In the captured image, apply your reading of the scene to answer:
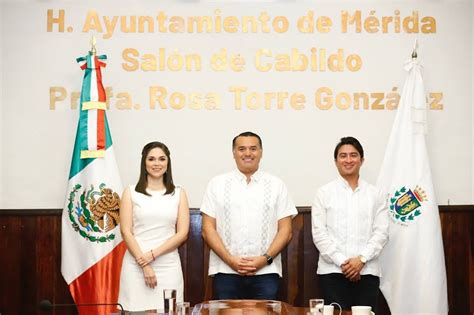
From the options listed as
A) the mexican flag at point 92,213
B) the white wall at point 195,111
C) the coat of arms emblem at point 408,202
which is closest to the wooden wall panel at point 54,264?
the white wall at point 195,111

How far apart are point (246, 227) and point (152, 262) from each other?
668 millimetres

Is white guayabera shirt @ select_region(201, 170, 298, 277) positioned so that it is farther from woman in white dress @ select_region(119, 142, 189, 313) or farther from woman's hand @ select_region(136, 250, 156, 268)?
woman's hand @ select_region(136, 250, 156, 268)

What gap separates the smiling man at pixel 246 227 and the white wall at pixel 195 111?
95cm

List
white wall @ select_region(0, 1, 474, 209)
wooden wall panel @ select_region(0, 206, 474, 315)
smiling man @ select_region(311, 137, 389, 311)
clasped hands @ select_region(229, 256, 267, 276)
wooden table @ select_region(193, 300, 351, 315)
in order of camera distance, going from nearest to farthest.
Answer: wooden table @ select_region(193, 300, 351, 315) → clasped hands @ select_region(229, 256, 267, 276) → smiling man @ select_region(311, 137, 389, 311) → wooden wall panel @ select_region(0, 206, 474, 315) → white wall @ select_region(0, 1, 474, 209)

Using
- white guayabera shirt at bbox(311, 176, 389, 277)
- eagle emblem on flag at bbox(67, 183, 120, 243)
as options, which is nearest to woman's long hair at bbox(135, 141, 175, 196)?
eagle emblem on flag at bbox(67, 183, 120, 243)

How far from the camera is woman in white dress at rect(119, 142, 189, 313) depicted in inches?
192

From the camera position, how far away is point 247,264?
189 inches

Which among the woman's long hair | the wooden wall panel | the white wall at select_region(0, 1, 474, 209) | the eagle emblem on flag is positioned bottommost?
the wooden wall panel

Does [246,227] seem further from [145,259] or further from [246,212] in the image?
[145,259]

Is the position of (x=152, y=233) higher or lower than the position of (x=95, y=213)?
lower

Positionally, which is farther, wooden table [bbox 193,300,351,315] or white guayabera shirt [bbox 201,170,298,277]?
white guayabera shirt [bbox 201,170,298,277]

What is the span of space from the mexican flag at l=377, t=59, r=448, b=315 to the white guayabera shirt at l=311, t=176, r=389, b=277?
61 cm

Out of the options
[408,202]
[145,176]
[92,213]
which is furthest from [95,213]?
[408,202]

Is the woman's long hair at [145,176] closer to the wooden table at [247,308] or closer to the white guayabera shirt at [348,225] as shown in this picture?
the white guayabera shirt at [348,225]
